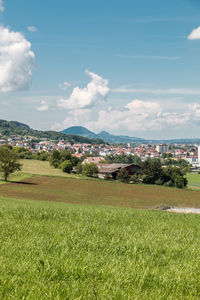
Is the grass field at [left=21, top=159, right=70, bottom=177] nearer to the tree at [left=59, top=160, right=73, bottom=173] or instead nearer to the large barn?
the tree at [left=59, top=160, right=73, bottom=173]

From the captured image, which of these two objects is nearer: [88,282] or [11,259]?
[88,282]

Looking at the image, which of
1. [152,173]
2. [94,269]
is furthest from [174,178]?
[94,269]

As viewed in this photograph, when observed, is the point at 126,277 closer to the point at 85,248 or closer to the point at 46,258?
the point at 46,258

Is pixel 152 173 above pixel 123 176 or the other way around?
above

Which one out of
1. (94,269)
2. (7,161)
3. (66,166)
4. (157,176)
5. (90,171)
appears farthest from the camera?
(66,166)

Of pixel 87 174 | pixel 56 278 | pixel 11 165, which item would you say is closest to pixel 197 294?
pixel 56 278

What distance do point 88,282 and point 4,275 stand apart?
123 cm

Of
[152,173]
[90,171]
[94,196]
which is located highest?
[152,173]

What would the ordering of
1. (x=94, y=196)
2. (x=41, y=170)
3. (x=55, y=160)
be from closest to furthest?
(x=94, y=196)
(x=41, y=170)
(x=55, y=160)

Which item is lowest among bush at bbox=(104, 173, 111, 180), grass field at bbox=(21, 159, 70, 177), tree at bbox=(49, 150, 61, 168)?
bush at bbox=(104, 173, 111, 180)

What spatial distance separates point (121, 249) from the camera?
6.88m

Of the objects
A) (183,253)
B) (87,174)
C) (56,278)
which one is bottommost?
(87,174)

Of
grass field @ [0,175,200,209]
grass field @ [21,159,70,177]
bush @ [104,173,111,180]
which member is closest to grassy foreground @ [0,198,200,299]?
grass field @ [0,175,200,209]

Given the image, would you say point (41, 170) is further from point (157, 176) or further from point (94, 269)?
point (94, 269)
